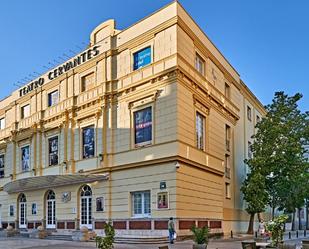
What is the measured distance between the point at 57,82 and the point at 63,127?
12.5 feet

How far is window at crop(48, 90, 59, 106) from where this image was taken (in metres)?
33.9

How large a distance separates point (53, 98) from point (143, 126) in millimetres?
11139

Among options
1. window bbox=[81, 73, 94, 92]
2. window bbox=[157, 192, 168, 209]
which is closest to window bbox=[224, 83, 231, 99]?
window bbox=[81, 73, 94, 92]

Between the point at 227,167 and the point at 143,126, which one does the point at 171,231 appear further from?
the point at 227,167

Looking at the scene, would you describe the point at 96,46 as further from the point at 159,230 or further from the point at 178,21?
the point at 159,230

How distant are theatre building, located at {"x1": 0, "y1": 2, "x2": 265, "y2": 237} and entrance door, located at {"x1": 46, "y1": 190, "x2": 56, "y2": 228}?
0.25 ft

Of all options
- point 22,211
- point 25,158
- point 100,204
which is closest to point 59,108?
point 25,158

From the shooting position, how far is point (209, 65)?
98.9ft

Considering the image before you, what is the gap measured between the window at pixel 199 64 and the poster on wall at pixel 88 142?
8.16m

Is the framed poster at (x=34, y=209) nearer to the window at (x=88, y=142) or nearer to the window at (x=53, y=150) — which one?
the window at (x=53, y=150)

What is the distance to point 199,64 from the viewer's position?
2877cm

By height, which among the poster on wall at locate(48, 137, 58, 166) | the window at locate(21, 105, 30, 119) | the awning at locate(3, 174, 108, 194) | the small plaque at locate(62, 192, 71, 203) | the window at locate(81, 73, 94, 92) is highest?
the window at locate(81, 73, 94, 92)

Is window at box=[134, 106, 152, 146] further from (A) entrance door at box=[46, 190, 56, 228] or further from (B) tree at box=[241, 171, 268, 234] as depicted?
(B) tree at box=[241, 171, 268, 234]

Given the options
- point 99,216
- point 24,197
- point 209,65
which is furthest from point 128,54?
point 24,197
